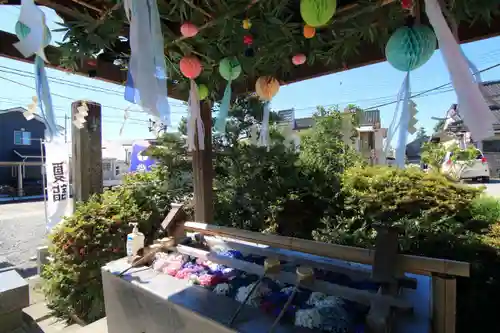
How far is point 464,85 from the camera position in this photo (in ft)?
3.64

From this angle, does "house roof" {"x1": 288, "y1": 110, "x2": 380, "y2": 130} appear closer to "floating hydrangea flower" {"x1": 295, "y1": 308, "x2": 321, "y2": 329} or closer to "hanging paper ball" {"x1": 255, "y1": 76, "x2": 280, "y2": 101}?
"hanging paper ball" {"x1": 255, "y1": 76, "x2": 280, "y2": 101}

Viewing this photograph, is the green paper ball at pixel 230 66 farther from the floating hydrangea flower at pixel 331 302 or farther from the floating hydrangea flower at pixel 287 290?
the floating hydrangea flower at pixel 331 302

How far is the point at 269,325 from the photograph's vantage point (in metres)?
1.27

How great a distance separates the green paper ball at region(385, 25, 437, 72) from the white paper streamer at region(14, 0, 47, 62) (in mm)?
1794

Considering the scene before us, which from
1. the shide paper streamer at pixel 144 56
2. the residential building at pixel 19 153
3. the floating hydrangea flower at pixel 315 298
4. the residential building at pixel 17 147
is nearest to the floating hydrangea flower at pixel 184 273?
the floating hydrangea flower at pixel 315 298

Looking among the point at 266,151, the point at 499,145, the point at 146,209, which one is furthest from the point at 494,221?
the point at 499,145

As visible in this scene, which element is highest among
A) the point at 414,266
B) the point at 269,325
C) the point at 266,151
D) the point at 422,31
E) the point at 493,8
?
the point at 493,8

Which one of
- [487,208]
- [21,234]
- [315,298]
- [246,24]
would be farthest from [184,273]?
[21,234]

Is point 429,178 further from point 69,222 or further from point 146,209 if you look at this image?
point 69,222

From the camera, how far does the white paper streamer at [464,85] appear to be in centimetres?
106

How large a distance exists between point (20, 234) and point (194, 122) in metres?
8.19

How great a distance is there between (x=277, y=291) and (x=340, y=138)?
12.6ft

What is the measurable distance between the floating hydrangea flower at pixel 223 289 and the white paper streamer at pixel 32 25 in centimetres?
161

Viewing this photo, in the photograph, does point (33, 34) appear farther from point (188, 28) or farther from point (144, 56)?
point (188, 28)
